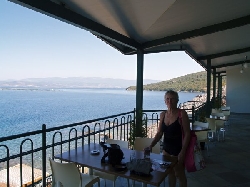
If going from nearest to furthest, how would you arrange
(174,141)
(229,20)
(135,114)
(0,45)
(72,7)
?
A: (174,141), (72,7), (229,20), (135,114), (0,45)

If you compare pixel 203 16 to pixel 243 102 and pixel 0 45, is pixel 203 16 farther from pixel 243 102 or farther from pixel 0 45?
pixel 0 45

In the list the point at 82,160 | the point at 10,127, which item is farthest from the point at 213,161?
the point at 10,127

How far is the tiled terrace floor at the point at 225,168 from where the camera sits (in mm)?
3652

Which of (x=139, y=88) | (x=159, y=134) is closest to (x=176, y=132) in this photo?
(x=159, y=134)

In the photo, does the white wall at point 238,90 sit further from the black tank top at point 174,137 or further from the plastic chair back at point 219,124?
the black tank top at point 174,137

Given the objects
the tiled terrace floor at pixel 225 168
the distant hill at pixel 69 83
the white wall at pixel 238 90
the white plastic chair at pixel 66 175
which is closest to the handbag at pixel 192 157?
the tiled terrace floor at pixel 225 168

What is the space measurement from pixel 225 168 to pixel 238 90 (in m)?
11.0

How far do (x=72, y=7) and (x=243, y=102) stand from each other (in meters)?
13.4

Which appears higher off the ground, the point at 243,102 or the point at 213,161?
the point at 243,102

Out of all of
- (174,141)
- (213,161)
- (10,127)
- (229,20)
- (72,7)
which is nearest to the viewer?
(174,141)

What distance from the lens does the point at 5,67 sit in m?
72.9

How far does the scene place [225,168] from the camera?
4.37m

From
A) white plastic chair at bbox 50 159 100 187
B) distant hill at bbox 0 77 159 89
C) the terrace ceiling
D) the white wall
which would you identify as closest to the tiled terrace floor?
white plastic chair at bbox 50 159 100 187

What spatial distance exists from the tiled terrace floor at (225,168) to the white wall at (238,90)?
306 inches
